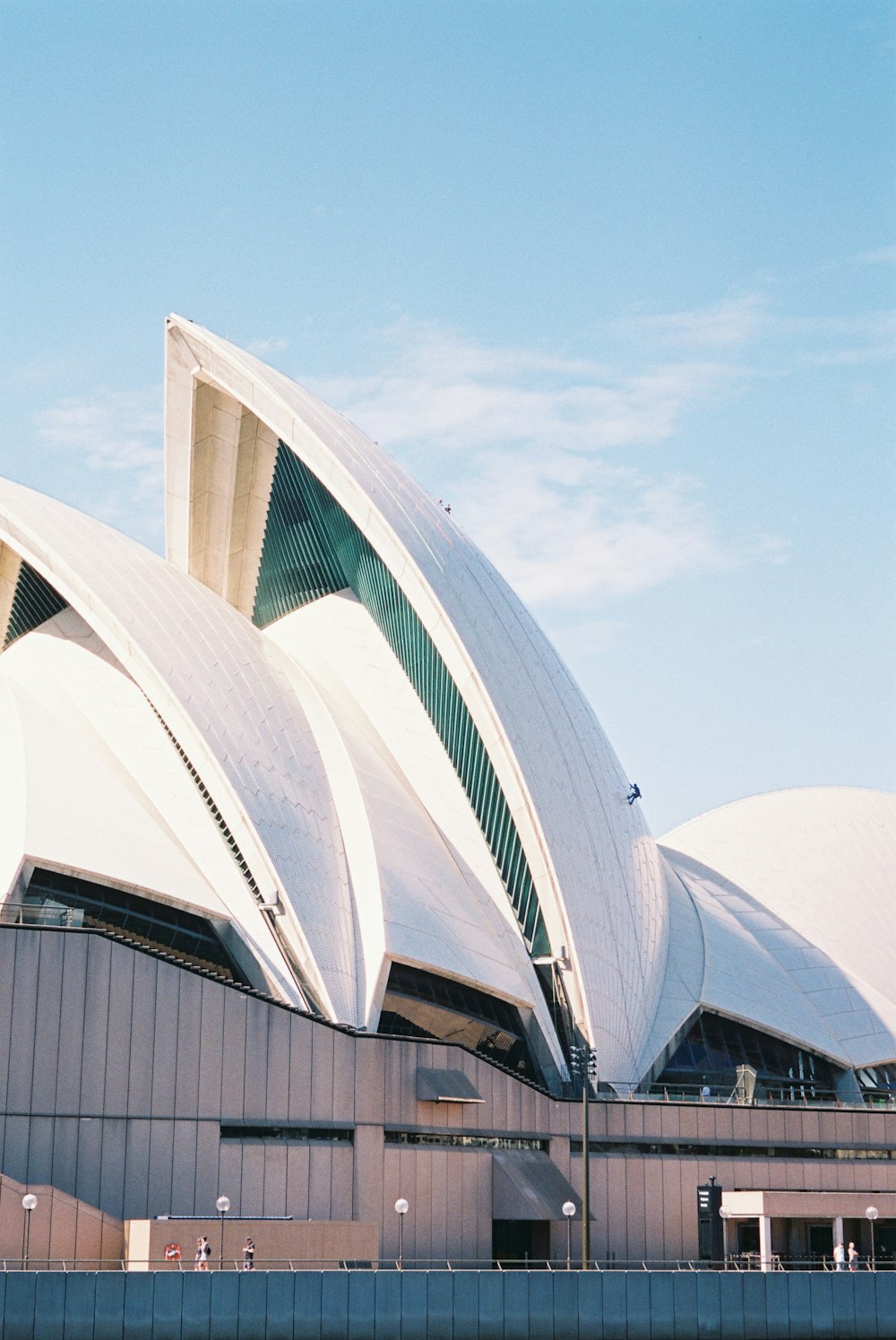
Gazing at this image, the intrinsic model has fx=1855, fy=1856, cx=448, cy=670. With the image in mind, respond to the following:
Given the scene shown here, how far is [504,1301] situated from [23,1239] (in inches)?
347

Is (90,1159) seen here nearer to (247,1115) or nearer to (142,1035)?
(142,1035)

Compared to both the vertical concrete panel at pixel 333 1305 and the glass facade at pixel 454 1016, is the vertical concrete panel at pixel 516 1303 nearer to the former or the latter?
the vertical concrete panel at pixel 333 1305

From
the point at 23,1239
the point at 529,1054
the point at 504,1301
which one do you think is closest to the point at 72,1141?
the point at 23,1239

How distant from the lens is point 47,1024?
3459 cm

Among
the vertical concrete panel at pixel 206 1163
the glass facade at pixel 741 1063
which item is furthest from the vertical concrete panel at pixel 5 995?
the glass facade at pixel 741 1063

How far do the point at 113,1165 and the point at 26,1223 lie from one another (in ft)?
6.97

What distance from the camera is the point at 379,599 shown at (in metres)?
48.8

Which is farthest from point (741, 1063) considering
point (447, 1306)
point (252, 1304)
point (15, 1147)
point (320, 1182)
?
point (252, 1304)

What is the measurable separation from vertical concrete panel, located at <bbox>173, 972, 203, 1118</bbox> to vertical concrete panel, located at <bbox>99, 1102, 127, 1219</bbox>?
3.88ft

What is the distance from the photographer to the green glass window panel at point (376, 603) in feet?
149

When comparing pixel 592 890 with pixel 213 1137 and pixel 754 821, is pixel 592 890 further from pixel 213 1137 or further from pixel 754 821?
pixel 754 821

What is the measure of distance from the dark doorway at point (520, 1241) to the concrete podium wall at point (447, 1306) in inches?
386

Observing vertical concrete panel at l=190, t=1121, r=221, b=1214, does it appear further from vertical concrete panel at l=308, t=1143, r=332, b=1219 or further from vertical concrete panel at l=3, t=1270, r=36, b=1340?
vertical concrete panel at l=3, t=1270, r=36, b=1340

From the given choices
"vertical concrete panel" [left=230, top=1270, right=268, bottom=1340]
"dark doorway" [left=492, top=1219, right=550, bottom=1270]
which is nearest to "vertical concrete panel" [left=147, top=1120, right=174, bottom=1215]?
"vertical concrete panel" [left=230, top=1270, right=268, bottom=1340]
